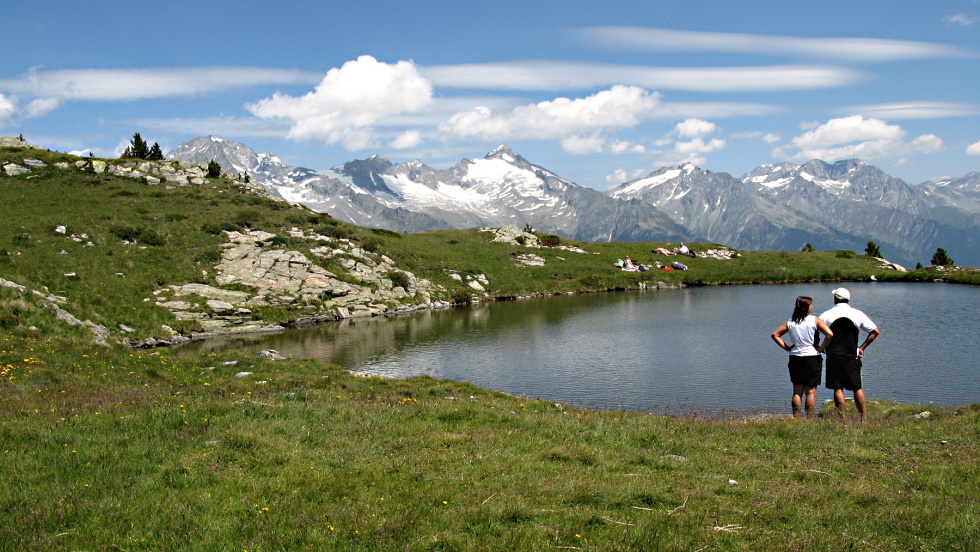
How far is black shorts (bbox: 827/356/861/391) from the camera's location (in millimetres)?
17312

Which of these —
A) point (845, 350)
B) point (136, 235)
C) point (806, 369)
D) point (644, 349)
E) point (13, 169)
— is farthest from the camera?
point (13, 169)

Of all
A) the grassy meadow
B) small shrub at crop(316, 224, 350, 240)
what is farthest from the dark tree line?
the grassy meadow

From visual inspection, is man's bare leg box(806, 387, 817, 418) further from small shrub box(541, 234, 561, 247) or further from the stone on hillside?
the stone on hillside

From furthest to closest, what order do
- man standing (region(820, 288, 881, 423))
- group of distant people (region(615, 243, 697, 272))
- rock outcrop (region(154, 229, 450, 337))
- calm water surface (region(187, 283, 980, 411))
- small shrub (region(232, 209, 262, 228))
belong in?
group of distant people (region(615, 243, 697, 272)) < small shrub (region(232, 209, 262, 228)) < rock outcrop (region(154, 229, 450, 337)) < calm water surface (region(187, 283, 980, 411)) < man standing (region(820, 288, 881, 423))

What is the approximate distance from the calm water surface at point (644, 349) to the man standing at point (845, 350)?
760 centimetres

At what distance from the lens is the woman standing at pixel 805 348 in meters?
17.7

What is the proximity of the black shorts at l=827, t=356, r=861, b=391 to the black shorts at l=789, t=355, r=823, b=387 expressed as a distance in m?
0.36

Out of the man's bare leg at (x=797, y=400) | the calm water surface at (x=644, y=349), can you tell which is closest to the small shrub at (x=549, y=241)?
the calm water surface at (x=644, y=349)

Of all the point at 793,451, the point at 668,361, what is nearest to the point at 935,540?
the point at 793,451

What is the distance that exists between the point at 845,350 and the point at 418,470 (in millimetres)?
12989

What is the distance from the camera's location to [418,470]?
11.7 m

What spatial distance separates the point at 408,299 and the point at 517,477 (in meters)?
53.6

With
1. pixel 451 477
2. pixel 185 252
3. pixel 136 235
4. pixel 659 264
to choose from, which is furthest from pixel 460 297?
pixel 451 477

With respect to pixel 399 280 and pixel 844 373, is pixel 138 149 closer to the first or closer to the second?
pixel 399 280
